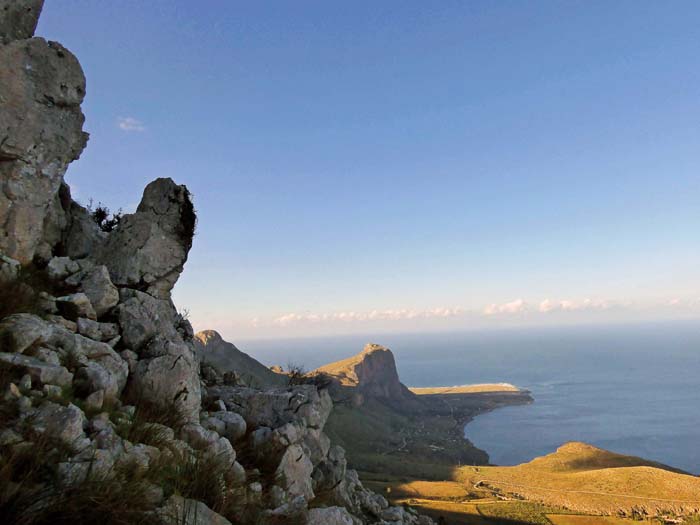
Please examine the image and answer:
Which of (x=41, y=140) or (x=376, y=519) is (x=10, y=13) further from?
A: (x=376, y=519)

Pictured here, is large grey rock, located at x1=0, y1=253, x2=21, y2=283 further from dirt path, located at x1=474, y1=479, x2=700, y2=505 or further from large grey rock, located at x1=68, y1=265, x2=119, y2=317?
dirt path, located at x1=474, y1=479, x2=700, y2=505

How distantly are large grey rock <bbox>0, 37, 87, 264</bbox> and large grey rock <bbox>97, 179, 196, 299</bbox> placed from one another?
1.72 meters

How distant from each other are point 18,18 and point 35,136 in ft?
14.5

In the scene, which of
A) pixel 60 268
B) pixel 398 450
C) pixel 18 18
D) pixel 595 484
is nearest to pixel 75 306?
pixel 60 268

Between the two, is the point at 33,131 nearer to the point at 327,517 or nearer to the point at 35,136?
the point at 35,136

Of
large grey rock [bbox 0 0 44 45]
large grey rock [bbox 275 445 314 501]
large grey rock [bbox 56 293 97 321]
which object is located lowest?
large grey rock [bbox 275 445 314 501]

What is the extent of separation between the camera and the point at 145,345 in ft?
31.6

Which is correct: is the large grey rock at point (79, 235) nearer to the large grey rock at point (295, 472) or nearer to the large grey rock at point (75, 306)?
the large grey rock at point (75, 306)

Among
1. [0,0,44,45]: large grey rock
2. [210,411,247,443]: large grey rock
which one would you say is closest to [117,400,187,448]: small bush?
[210,411,247,443]: large grey rock

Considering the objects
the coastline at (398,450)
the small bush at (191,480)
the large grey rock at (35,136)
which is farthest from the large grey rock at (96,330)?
the coastline at (398,450)

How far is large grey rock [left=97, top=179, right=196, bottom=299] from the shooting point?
40.7ft

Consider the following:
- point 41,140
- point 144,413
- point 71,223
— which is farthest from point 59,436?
point 71,223

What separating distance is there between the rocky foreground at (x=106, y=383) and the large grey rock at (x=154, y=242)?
0.05 meters

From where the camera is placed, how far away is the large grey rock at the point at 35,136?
988cm
